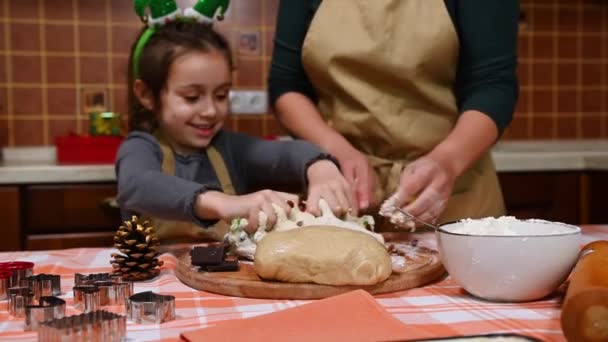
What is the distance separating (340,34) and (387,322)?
A: 0.80 metres

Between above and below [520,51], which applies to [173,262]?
below

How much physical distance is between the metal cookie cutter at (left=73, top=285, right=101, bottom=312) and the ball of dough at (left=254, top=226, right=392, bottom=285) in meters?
0.19

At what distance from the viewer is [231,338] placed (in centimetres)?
59

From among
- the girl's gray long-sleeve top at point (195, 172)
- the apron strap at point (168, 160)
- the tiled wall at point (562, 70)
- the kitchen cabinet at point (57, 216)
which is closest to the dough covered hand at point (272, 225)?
the girl's gray long-sleeve top at point (195, 172)

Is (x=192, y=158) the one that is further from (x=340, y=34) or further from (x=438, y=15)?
(x=438, y=15)

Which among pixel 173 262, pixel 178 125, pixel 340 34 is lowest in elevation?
pixel 173 262

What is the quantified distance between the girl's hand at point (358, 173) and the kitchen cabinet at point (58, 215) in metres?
0.82

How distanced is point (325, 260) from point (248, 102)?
5.29 feet

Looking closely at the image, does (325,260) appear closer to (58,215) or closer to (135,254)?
(135,254)

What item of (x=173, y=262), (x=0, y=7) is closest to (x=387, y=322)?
(x=173, y=262)

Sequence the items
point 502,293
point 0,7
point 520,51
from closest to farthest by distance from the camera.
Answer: point 502,293 < point 0,7 < point 520,51

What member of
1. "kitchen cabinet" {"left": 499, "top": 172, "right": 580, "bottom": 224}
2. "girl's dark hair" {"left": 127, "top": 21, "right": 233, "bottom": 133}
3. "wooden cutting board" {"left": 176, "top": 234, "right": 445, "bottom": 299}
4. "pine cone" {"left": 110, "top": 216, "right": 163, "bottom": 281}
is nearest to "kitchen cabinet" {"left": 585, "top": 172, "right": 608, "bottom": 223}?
"kitchen cabinet" {"left": 499, "top": 172, "right": 580, "bottom": 224}

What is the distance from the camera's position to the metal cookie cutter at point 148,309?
0.65m

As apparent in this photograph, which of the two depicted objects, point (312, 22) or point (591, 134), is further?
point (591, 134)
